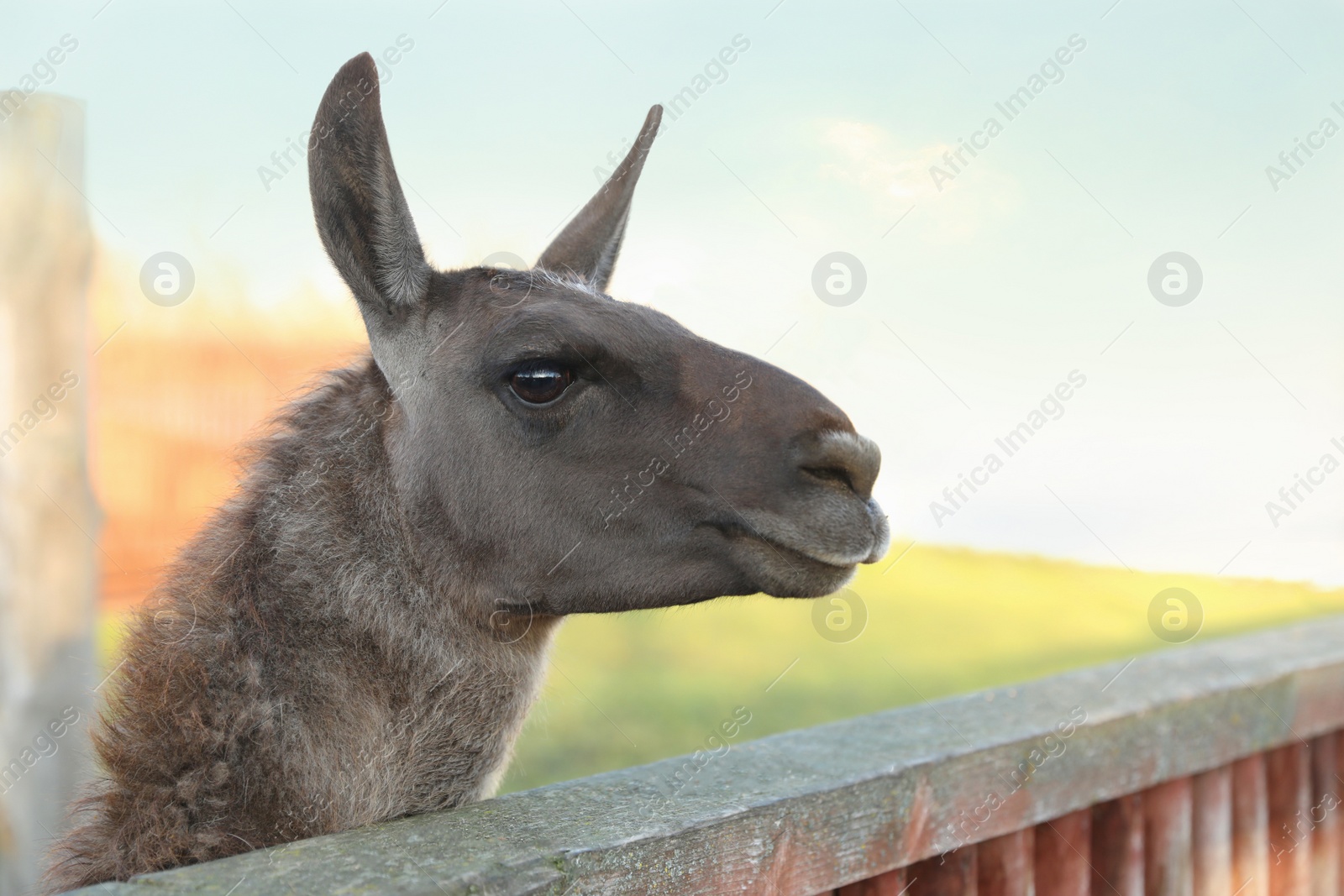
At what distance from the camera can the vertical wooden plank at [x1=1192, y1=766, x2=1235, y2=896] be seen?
10.3ft

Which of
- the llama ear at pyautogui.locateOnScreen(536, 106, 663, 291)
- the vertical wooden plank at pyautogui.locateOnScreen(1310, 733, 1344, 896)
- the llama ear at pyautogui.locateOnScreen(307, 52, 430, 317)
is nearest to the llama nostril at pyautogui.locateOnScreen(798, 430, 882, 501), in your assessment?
the llama ear at pyautogui.locateOnScreen(307, 52, 430, 317)

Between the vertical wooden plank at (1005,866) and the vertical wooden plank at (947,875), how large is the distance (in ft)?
0.22

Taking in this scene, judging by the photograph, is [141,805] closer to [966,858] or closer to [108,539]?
[966,858]

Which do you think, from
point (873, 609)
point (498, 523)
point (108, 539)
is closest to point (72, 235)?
point (108, 539)

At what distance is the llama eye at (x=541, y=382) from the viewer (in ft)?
7.25

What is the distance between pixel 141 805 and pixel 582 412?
1.16 m

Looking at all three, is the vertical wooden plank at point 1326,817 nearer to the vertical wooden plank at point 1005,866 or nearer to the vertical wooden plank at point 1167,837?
the vertical wooden plank at point 1167,837

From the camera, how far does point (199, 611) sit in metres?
2.04

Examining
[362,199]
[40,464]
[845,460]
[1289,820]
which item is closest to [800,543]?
[845,460]

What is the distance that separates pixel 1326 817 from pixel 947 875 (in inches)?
83.4

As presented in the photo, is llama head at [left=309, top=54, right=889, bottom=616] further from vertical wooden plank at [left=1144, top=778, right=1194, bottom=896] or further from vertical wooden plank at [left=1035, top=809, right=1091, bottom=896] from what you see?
vertical wooden plank at [left=1144, top=778, right=1194, bottom=896]

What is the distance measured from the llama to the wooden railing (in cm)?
29

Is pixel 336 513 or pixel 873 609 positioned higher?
pixel 873 609

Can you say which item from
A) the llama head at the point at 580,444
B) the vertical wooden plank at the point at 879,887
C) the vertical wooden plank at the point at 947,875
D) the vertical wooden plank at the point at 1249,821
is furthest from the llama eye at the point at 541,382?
the vertical wooden plank at the point at 1249,821
